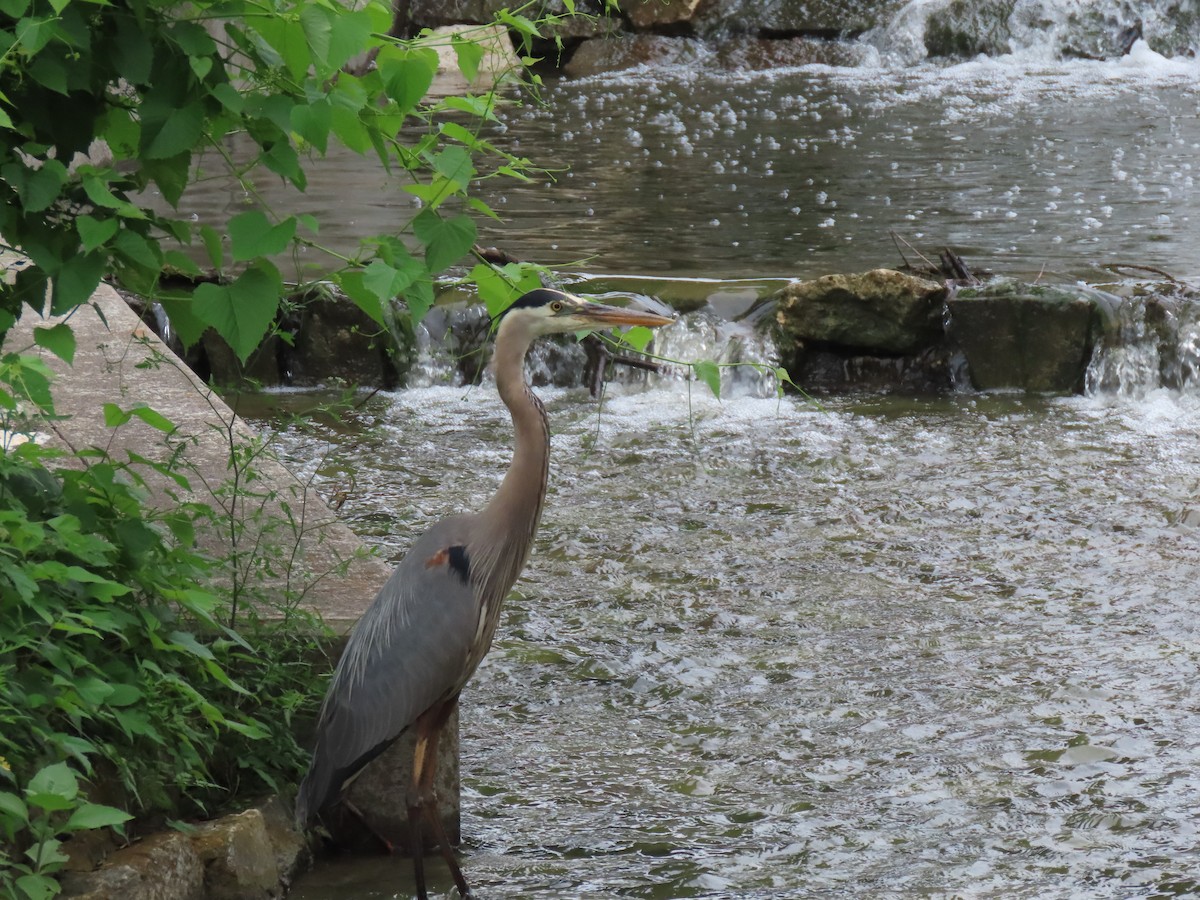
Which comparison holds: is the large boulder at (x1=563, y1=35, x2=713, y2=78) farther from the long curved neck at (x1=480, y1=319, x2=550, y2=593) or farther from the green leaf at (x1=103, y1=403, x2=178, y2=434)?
the green leaf at (x1=103, y1=403, x2=178, y2=434)

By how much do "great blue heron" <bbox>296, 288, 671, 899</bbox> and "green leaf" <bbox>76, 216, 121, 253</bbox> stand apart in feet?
3.41

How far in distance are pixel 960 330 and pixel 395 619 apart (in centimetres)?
567

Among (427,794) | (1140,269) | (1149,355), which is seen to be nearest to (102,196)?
(427,794)

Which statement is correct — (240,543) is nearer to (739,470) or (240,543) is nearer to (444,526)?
(444,526)

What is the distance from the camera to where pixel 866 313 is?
26.9 feet

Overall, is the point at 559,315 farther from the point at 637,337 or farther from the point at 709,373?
the point at 709,373

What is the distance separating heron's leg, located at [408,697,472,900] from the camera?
3.24 m

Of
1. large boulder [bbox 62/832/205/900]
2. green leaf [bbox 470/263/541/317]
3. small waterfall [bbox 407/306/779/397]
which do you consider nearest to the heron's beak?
green leaf [bbox 470/263/541/317]

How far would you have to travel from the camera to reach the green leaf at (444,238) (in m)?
2.69

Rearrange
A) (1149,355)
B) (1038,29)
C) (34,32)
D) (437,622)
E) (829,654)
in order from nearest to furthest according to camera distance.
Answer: (34,32) < (437,622) < (829,654) < (1149,355) < (1038,29)

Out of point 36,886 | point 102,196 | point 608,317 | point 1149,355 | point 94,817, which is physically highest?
point 102,196

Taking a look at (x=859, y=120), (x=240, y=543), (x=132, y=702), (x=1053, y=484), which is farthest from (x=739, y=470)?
(x=859, y=120)

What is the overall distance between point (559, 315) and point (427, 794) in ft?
3.79

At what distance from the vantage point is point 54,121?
2775mm
